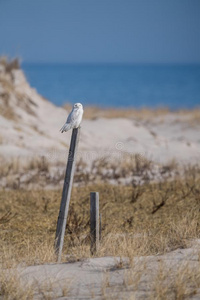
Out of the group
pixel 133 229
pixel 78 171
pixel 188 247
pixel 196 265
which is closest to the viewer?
pixel 196 265

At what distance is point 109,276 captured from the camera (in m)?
5.05

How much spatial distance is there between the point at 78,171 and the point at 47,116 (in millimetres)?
7502

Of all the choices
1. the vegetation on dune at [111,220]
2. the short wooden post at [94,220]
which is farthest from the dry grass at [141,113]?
the short wooden post at [94,220]

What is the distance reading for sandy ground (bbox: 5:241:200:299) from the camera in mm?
4684

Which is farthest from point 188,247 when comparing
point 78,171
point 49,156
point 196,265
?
point 49,156

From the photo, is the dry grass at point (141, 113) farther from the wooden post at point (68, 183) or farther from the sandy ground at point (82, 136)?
the wooden post at point (68, 183)

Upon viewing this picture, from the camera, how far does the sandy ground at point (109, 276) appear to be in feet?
15.4

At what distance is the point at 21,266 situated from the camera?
5.25 meters

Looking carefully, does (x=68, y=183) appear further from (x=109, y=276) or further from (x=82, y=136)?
(x=82, y=136)

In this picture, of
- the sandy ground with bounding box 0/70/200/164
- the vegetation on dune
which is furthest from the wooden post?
the sandy ground with bounding box 0/70/200/164

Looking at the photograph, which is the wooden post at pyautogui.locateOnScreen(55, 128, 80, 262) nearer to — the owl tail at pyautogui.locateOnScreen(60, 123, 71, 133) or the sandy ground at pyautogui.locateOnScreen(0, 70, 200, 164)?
the owl tail at pyautogui.locateOnScreen(60, 123, 71, 133)

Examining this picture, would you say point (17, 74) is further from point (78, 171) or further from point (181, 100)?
point (181, 100)

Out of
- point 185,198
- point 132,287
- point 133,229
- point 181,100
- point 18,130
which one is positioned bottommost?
point 132,287

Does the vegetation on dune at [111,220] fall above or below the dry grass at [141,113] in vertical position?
below
